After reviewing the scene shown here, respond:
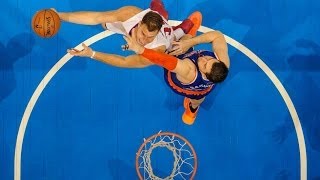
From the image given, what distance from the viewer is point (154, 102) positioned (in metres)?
4.65

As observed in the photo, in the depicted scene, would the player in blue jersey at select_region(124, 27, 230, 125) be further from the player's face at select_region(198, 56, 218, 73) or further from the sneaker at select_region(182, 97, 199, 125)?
the sneaker at select_region(182, 97, 199, 125)

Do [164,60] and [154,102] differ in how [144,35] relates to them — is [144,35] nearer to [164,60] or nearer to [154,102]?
[164,60]

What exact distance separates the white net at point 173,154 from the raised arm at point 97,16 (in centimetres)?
145

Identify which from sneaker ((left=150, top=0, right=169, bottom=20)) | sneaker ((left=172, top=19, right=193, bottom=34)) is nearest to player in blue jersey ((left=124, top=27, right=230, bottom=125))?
sneaker ((left=172, top=19, right=193, bottom=34))

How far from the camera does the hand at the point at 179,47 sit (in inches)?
154

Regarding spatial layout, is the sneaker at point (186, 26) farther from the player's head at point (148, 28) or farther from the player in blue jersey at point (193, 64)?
the player's head at point (148, 28)

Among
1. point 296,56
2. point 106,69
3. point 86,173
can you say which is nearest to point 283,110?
point 296,56

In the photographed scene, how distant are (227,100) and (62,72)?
2002 mm

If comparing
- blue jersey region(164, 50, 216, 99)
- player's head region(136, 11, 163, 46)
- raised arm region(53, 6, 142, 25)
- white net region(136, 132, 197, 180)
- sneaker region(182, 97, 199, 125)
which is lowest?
white net region(136, 132, 197, 180)

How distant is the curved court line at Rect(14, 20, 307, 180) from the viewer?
458 cm

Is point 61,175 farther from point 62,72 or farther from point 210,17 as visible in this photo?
point 210,17

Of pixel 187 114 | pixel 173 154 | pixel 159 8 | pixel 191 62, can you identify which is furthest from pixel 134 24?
pixel 173 154

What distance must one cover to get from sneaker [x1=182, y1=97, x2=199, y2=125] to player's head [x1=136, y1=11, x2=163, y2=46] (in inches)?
41.2

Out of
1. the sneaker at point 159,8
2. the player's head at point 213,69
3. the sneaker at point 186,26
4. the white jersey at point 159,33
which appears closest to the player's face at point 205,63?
the player's head at point 213,69
